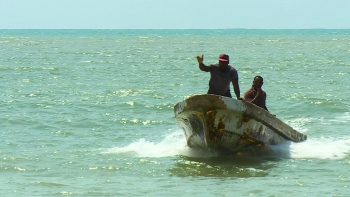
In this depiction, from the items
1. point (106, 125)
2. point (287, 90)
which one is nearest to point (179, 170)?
point (106, 125)

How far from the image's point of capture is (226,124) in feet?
45.1

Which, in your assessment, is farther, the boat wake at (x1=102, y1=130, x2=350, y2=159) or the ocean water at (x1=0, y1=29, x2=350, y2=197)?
the boat wake at (x1=102, y1=130, x2=350, y2=159)

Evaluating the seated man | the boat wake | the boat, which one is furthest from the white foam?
the seated man

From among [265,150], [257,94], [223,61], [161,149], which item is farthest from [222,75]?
[161,149]

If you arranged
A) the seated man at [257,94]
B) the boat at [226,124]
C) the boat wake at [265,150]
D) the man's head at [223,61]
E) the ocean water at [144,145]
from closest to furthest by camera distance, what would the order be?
the ocean water at [144,145] → the boat at [226,124] → the man's head at [223,61] → the seated man at [257,94] → the boat wake at [265,150]

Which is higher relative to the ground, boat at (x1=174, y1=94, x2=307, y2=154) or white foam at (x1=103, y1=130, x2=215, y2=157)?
boat at (x1=174, y1=94, x2=307, y2=154)

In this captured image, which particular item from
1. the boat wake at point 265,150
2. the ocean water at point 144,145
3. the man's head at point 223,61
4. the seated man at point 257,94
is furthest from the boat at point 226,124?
the man's head at point 223,61

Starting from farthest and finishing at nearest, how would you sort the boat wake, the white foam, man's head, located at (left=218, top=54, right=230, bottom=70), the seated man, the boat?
the white foam
the boat wake
the seated man
man's head, located at (left=218, top=54, right=230, bottom=70)
the boat

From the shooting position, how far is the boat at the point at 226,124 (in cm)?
1339

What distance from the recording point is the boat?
527 inches

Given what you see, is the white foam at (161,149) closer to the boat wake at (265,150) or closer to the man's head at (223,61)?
the boat wake at (265,150)

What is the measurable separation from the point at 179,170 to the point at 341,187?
280cm

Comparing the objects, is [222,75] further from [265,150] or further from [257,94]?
[265,150]

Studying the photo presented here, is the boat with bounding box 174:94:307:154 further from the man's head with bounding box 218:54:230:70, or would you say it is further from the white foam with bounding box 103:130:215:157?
the man's head with bounding box 218:54:230:70
